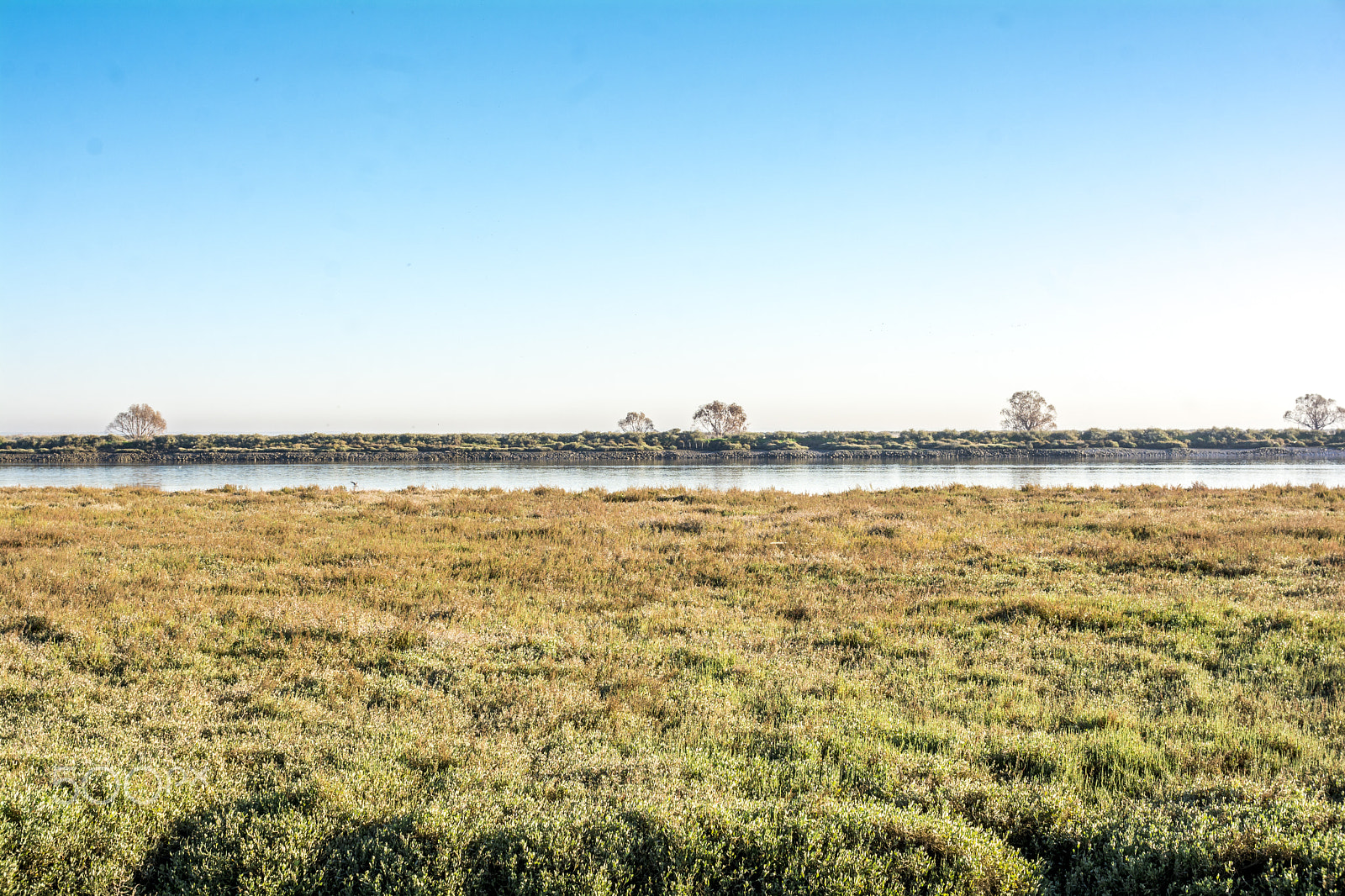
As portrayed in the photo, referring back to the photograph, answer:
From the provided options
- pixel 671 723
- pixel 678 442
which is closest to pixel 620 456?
pixel 678 442

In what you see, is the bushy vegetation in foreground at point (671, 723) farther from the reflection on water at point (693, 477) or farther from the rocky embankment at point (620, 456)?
the rocky embankment at point (620, 456)

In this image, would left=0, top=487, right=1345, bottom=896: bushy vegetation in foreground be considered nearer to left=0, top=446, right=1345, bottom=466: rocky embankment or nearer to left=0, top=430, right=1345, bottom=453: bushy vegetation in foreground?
left=0, top=446, right=1345, bottom=466: rocky embankment

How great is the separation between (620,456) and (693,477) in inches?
1846

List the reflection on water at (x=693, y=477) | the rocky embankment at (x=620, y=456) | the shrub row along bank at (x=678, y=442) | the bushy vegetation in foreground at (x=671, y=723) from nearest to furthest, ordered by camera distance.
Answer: the bushy vegetation in foreground at (x=671, y=723), the reflection on water at (x=693, y=477), the rocky embankment at (x=620, y=456), the shrub row along bank at (x=678, y=442)

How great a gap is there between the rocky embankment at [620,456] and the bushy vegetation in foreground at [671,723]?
249 feet

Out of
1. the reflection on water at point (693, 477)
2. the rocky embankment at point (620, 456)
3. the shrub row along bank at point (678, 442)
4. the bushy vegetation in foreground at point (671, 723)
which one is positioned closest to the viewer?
the bushy vegetation in foreground at point (671, 723)

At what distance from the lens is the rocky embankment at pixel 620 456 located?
301ft

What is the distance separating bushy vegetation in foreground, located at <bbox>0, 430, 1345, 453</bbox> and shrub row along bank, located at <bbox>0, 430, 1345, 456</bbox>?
0.13 metres

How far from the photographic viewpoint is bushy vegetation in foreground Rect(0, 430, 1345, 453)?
110 metres

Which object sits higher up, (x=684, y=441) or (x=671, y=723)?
(x=684, y=441)

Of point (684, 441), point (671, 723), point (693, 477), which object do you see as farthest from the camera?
point (684, 441)

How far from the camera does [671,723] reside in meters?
7.55

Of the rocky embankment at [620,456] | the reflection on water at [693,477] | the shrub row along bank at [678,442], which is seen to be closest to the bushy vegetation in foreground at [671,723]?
the reflection on water at [693,477]

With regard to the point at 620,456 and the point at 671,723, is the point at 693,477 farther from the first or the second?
the point at 671,723
